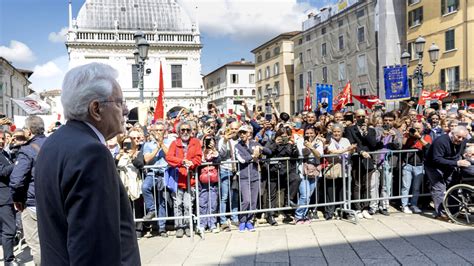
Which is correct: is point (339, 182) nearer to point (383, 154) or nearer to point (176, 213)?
point (383, 154)

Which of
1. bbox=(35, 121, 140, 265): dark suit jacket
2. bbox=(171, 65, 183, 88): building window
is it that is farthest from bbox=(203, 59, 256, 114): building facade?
bbox=(35, 121, 140, 265): dark suit jacket

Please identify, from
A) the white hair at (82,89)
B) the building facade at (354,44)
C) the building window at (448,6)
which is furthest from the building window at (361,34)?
the white hair at (82,89)

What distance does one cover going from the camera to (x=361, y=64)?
42719mm

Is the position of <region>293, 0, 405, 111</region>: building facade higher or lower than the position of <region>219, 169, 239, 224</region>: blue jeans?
higher

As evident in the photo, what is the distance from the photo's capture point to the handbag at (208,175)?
23.3 ft

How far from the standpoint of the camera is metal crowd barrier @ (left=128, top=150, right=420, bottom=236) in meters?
7.23

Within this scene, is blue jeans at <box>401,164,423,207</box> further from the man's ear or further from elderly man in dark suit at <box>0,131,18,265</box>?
the man's ear

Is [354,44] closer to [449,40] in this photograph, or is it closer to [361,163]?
[449,40]

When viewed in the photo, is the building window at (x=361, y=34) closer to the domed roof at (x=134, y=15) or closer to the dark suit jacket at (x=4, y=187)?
the domed roof at (x=134, y=15)

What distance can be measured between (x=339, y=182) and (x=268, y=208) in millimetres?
1516

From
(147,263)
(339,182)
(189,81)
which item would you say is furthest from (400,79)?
(189,81)

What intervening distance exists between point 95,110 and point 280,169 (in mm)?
6088

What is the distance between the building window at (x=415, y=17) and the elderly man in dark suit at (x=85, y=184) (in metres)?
39.9

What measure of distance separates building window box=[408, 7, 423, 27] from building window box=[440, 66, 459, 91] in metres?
5.94
